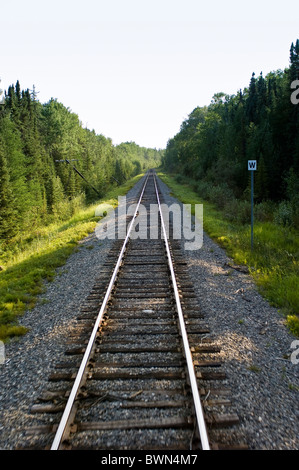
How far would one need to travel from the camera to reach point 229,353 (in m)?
4.01

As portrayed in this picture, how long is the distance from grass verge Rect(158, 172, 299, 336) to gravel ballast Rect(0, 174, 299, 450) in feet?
0.90

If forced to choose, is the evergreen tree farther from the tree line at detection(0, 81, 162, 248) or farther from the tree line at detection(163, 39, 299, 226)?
the tree line at detection(163, 39, 299, 226)

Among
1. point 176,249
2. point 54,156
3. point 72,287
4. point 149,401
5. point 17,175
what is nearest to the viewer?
point 149,401

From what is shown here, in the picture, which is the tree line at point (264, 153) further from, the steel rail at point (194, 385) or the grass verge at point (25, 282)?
the grass verge at point (25, 282)

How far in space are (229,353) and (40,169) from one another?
33.1 m

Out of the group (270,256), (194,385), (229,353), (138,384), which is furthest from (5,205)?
(194,385)

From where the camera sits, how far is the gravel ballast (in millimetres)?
2890

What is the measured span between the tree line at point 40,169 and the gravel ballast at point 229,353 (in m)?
17.6

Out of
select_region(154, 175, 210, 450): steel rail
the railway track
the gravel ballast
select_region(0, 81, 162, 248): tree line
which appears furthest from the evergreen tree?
select_region(154, 175, 210, 450): steel rail

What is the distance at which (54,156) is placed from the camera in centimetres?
4234
